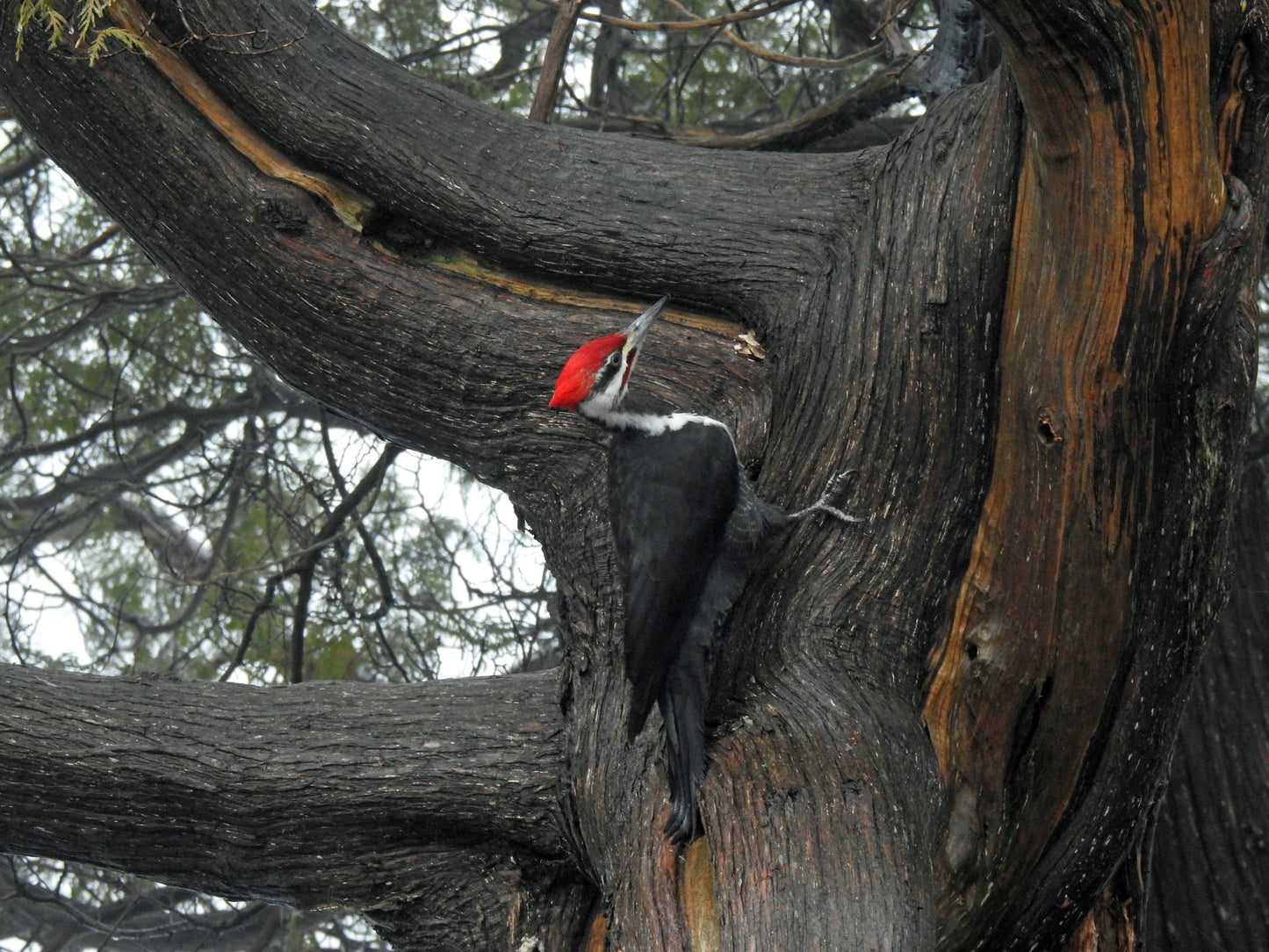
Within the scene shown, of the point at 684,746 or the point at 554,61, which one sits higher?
the point at 554,61

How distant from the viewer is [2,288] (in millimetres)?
6281

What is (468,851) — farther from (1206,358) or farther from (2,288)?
(2,288)

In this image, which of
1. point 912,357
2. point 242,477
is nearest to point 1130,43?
point 912,357

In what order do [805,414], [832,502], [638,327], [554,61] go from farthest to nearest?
1. [554,61]
2. [638,327]
3. [805,414]
4. [832,502]

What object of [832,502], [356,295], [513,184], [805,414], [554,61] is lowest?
[832,502]

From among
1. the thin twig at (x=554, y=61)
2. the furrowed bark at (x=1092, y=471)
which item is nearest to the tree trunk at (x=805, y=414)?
the furrowed bark at (x=1092, y=471)

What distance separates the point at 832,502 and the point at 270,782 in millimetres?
1453

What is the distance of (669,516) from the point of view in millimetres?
2900

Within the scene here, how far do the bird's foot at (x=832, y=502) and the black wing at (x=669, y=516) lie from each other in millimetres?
217

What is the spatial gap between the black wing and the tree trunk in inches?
3.7

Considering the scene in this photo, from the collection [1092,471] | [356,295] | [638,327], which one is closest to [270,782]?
[356,295]

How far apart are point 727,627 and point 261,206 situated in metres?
1.54

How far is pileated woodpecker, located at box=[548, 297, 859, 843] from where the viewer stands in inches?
102

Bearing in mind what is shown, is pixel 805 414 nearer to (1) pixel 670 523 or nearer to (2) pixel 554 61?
(1) pixel 670 523
